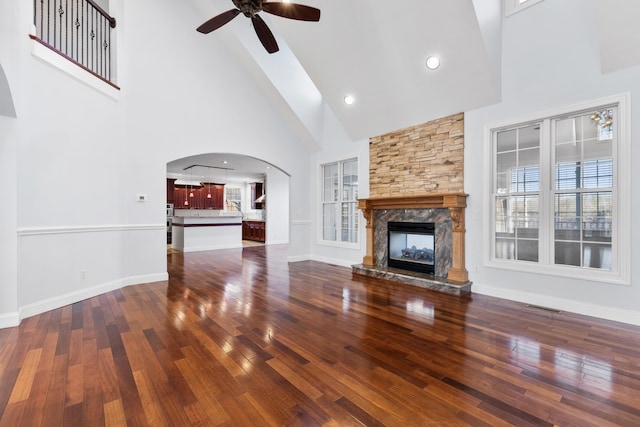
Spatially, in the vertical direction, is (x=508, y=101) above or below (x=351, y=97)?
below

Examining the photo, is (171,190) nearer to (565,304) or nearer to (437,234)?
(437,234)

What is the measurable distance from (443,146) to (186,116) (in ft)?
14.8

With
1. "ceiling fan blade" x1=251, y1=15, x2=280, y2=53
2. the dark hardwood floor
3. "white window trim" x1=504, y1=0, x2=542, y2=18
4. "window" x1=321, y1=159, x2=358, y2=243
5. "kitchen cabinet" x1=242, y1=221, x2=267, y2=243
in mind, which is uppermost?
"white window trim" x1=504, y1=0, x2=542, y2=18

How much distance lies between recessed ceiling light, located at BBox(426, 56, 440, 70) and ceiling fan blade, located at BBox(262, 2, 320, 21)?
195cm

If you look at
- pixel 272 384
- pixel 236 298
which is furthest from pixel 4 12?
pixel 272 384

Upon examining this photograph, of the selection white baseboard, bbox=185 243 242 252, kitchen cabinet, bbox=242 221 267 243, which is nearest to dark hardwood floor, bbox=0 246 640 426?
white baseboard, bbox=185 243 242 252

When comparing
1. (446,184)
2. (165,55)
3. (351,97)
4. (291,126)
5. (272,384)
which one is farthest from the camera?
(291,126)

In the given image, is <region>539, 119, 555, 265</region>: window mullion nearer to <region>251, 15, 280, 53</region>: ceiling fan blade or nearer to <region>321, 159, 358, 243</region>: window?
<region>321, 159, 358, 243</region>: window

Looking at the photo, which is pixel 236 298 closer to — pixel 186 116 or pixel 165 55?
pixel 186 116

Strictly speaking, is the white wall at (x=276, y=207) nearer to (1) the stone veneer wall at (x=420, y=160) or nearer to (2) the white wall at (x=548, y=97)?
(1) the stone veneer wall at (x=420, y=160)

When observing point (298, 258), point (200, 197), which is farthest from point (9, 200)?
→ point (200, 197)

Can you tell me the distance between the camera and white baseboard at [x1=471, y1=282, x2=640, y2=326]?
3.19m

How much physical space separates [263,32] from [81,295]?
162 inches

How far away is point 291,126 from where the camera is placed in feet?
22.9
